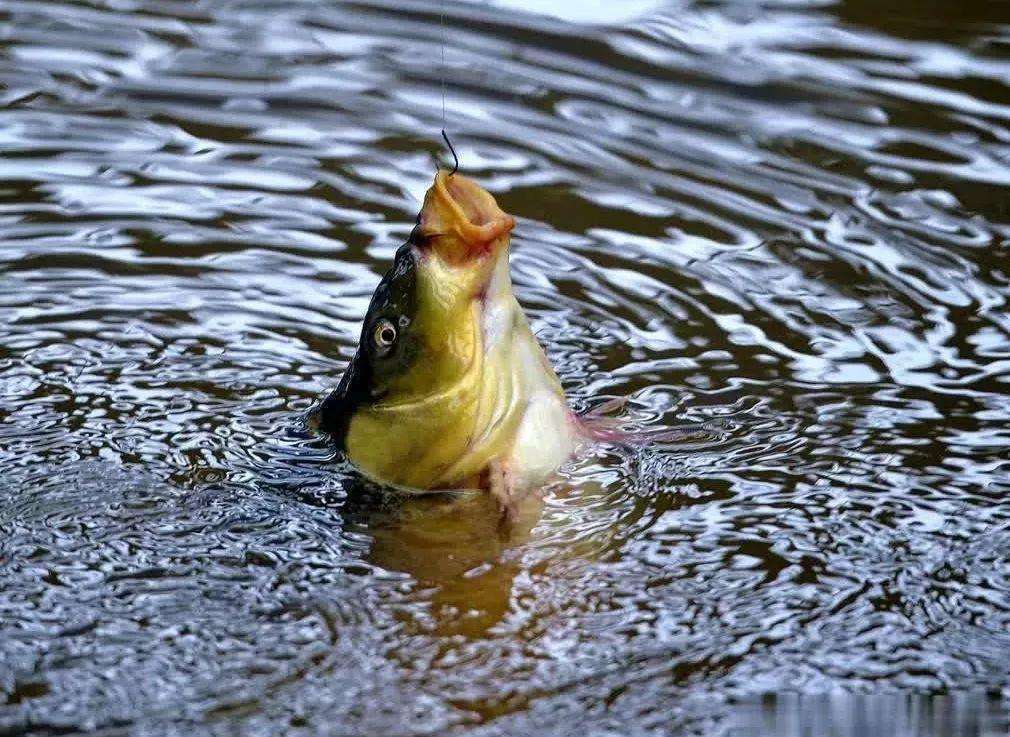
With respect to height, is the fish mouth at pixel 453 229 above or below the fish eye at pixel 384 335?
above

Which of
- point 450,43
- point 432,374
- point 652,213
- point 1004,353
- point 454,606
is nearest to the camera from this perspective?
point 454,606

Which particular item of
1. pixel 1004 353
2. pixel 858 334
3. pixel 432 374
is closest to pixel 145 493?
pixel 432 374

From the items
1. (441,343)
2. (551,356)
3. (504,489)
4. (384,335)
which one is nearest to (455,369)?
(441,343)

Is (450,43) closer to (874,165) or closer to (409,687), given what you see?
(874,165)

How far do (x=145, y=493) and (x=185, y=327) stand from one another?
3.65 feet

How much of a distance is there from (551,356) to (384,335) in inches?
43.6

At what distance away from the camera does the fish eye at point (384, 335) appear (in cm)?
409

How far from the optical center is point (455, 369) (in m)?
4.09

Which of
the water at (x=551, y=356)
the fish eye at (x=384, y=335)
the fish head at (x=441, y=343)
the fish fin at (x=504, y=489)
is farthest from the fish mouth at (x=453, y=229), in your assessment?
the water at (x=551, y=356)

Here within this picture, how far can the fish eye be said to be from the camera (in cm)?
409

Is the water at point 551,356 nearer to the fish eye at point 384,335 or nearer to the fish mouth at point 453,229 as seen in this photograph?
the fish eye at point 384,335

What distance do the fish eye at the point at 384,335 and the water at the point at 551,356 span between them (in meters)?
0.42

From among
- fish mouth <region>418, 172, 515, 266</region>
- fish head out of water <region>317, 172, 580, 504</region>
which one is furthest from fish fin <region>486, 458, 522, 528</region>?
fish mouth <region>418, 172, 515, 266</region>

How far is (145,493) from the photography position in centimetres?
A: 426
